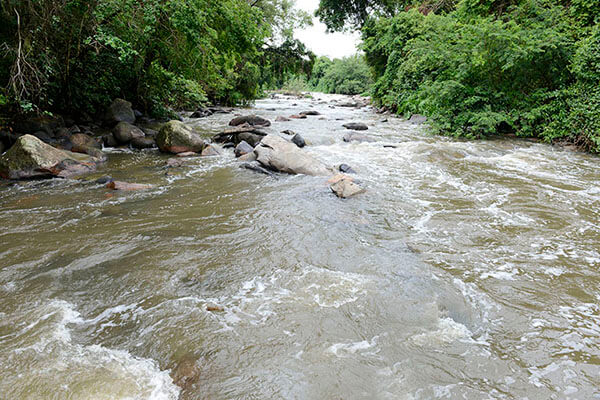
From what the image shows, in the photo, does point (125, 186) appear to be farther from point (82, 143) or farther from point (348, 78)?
point (348, 78)

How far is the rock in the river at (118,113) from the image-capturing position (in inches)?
456

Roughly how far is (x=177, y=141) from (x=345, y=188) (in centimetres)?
536

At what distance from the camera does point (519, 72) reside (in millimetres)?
10766

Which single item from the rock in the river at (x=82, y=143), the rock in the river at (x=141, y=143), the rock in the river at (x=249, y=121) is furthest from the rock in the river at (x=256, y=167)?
the rock in the river at (x=249, y=121)

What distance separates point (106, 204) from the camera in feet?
18.3

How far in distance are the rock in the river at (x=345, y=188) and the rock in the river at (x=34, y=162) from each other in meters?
5.35

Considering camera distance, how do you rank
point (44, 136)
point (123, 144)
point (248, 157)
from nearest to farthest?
point (248, 157), point (44, 136), point (123, 144)

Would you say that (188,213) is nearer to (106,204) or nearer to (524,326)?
(106,204)

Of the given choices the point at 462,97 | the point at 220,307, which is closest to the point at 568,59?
the point at 462,97

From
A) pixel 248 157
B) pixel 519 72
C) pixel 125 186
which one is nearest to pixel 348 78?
pixel 519 72

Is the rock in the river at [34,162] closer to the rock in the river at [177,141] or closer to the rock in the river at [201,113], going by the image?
the rock in the river at [177,141]

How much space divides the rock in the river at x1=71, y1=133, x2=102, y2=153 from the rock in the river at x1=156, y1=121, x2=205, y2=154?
169 cm

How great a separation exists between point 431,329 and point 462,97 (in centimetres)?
1104

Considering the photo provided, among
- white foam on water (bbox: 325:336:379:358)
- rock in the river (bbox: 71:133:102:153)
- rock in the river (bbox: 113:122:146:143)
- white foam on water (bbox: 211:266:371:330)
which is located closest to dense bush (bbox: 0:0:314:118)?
rock in the river (bbox: 71:133:102:153)
